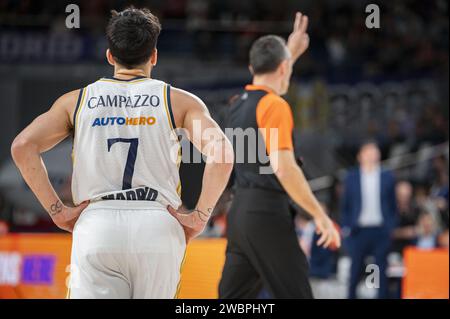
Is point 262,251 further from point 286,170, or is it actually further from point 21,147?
point 21,147

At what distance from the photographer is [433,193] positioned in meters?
12.7

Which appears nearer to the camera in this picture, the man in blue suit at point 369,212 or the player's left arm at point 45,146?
the player's left arm at point 45,146

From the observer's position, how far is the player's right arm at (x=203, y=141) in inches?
140

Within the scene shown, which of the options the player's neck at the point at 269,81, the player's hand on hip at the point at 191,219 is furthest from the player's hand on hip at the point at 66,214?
the player's neck at the point at 269,81

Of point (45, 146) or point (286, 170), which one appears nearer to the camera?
point (45, 146)

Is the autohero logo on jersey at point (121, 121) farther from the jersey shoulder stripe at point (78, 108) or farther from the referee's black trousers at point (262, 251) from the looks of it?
the referee's black trousers at point (262, 251)

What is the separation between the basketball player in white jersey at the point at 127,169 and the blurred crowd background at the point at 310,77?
340 inches

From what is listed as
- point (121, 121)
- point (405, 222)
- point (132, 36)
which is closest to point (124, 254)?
point (121, 121)

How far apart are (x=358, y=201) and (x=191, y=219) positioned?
21.0 ft

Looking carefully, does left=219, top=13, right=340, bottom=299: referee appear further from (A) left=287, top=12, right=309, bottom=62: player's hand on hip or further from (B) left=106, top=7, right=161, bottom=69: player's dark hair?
(B) left=106, top=7, right=161, bottom=69: player's dark hair

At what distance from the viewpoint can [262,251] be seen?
5.21 metres

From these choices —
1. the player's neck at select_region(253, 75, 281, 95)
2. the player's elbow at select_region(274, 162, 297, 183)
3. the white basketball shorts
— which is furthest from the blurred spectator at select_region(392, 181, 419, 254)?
the white basketball shorts

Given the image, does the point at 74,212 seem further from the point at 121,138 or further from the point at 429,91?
the point at 429,91
